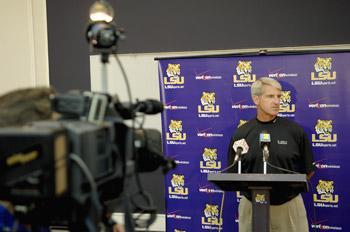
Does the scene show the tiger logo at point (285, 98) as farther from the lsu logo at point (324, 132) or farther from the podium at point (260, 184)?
the podium at point (260, 184)

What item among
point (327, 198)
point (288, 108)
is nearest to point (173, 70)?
point (288, 108)

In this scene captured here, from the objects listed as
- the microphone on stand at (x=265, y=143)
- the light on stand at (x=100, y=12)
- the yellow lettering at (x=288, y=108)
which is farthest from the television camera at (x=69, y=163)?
the yellow lettering at (x=288, y=108)

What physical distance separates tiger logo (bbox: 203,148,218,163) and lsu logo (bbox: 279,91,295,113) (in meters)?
0.70

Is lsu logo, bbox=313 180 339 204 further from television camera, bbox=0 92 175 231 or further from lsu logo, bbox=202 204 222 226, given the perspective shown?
television camera, bbox=0 92 175 231

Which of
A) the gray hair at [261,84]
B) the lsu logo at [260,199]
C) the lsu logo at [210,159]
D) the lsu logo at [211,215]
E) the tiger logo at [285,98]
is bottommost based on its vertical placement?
the lsu logo at [211,215]

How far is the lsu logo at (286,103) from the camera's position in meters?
3.61

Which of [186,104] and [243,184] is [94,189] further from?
[186,104]

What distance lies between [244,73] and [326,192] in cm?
122

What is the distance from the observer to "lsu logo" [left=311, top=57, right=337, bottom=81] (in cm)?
351

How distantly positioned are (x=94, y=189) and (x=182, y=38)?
11.1 ft

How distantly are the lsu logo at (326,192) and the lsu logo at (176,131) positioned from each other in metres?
1.24

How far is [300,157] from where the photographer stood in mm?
3309

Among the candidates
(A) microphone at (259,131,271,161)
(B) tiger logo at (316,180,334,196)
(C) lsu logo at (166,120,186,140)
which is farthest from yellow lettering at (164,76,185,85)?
(B) tiger logo at (316,180,334,196)

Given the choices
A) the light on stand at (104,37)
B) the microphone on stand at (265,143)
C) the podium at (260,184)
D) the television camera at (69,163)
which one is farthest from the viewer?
the microphone on stand at (265,143)
